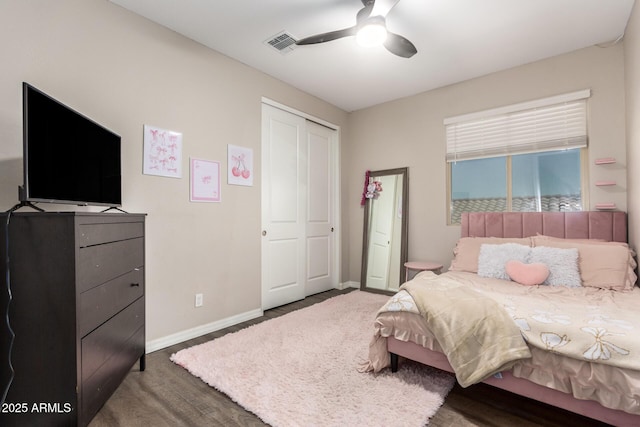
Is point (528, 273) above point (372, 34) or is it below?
below

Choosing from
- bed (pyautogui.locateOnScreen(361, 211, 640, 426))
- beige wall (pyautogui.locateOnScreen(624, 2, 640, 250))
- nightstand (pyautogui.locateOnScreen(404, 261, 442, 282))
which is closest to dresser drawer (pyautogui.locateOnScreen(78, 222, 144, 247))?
bed (pyautogui.locateOnScreen(361, 211, 640, 426))

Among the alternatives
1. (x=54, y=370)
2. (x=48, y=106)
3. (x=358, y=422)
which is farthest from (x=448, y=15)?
(x=54, y=370)

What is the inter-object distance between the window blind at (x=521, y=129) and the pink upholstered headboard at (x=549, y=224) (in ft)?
2.36

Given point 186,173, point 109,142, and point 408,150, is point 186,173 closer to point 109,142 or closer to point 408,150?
point 109,142

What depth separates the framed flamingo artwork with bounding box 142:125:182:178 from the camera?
2490 millimetres

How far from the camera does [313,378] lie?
2.03m

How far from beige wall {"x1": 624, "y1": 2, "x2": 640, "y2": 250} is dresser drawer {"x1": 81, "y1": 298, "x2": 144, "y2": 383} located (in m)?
3.75

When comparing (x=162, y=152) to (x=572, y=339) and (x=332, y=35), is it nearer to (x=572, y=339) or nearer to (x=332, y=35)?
(x=332, y=35)

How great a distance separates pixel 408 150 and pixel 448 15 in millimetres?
1872

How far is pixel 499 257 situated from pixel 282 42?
2873 millimetres

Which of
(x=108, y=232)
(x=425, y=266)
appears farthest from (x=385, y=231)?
(x=108, y=232)

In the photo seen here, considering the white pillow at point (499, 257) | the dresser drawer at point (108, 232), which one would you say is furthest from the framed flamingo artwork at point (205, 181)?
the white pillow at point (499, 257)

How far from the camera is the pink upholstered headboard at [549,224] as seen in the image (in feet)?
9.07

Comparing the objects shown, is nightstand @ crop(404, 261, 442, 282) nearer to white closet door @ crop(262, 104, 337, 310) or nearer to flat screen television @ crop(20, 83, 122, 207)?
white closet door @ crop(262, 104, 337, 310)
